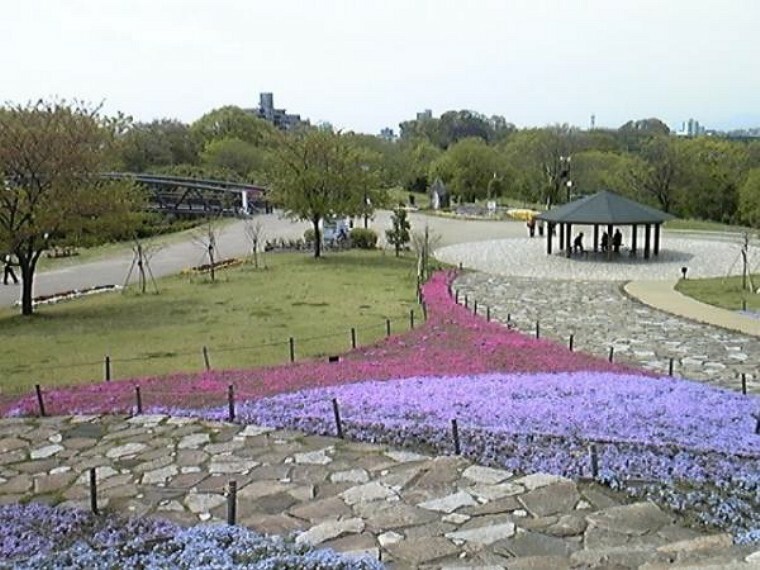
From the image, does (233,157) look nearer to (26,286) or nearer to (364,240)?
(364,240)

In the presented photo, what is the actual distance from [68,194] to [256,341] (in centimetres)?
770

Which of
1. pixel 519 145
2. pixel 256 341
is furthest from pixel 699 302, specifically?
pixel 519 145

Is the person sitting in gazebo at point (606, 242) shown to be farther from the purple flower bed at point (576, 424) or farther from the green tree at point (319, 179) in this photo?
the purple flower bed at point (576, 424)

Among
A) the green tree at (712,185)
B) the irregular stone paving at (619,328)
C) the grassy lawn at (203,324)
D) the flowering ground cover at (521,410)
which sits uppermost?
the green tree at (712,185)

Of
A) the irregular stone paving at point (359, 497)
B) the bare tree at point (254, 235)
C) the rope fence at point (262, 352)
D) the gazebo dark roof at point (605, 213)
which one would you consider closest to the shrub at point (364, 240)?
the bare tree at point (254, 235)

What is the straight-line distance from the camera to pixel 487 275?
2503 cm

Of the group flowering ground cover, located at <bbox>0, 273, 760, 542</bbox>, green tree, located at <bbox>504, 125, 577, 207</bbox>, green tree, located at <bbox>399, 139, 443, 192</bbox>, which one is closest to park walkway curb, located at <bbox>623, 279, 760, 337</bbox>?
flowering ground cover, located at <bbox>0, 273, 760, 542</bbox>

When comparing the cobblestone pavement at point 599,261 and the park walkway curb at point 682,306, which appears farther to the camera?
the cobblestone pavement at point 599,261

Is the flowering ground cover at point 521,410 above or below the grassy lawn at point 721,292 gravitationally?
above

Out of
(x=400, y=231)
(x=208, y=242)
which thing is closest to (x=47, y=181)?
(x=400, y=231)

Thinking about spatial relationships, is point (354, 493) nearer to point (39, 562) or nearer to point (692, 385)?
point (39, 562)

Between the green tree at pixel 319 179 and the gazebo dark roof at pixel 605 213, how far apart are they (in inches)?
312

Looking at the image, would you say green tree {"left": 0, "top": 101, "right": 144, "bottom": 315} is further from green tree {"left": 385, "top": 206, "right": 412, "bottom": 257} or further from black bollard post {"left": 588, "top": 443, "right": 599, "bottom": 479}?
black bollard post {"left": 588, "top": 443, "right": 599, "bottom": 479}

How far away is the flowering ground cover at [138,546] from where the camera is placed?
418 cm
